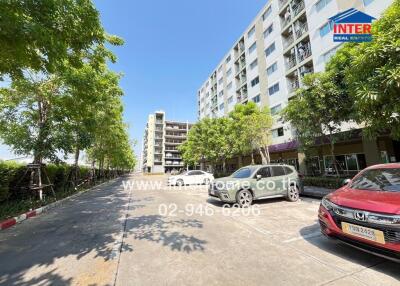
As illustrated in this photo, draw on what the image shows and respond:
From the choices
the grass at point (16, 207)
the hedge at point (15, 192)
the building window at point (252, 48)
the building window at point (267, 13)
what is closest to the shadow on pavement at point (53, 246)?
the grass at point (16, 207)

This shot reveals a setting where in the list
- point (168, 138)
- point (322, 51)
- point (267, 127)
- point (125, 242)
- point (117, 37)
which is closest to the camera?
point (125, 242)

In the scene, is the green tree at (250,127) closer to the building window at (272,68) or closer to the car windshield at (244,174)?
the building window at (272,68)

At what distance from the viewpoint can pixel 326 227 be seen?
4.07 meters

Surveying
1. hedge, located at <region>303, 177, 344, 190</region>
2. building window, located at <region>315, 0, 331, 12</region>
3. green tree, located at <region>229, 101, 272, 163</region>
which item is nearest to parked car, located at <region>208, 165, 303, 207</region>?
hedge, located at <region>303, 177, 344, 190</region>

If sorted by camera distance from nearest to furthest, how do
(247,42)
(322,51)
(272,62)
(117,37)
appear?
(117,37) → (322,51) → (272,62) → (247,42)

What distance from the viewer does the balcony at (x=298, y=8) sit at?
2275cm

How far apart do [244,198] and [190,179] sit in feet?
42.7

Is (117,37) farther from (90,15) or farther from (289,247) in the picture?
(289,247)

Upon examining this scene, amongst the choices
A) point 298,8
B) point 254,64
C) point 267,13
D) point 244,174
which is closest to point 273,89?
point 254,64

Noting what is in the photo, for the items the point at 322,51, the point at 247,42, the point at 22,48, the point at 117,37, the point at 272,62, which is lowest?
the point at 22,48

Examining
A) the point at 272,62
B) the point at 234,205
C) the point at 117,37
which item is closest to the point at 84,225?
the point at 234,205

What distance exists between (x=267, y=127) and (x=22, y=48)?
19.6 metres

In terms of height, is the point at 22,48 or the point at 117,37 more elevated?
the point at 117,37

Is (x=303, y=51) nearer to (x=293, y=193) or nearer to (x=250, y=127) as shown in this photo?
(x=250, y=127)
